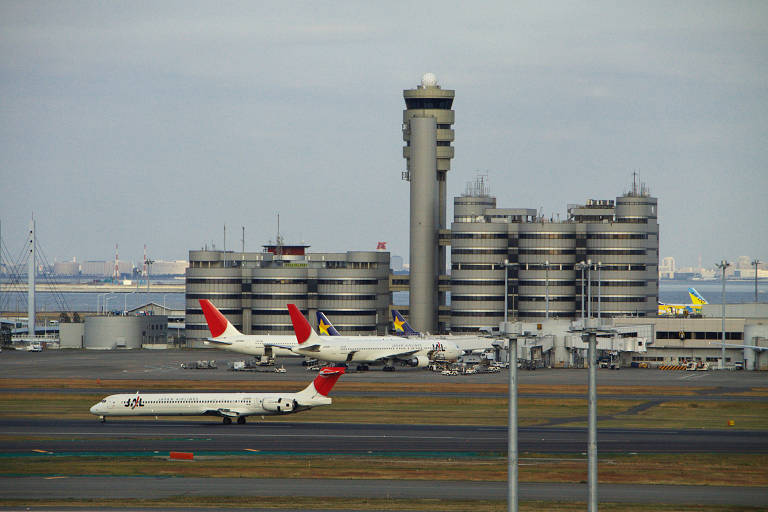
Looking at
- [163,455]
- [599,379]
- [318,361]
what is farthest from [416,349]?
[163,455]

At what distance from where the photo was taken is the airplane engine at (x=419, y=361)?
155587 mm

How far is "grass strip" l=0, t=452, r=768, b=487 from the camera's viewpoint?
67.7 m

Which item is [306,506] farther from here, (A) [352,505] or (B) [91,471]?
(B) [91,471]

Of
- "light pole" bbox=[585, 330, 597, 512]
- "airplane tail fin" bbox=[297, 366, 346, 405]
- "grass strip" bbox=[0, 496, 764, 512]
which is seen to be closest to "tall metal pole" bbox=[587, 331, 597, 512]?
"light pole" bbox=[585, 330, 597, 512]

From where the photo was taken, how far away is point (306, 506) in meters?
58.8

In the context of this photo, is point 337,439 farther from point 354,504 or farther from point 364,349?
point 364,349

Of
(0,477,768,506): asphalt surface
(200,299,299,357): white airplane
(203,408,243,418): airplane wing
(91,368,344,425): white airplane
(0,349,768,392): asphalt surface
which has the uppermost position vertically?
(200,299,299,357): white airplane

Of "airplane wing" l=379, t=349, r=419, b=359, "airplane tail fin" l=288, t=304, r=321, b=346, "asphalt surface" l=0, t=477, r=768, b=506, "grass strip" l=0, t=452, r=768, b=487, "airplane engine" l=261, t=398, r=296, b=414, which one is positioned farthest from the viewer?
"airplane wing" l=379, t=349, r=419, b=359

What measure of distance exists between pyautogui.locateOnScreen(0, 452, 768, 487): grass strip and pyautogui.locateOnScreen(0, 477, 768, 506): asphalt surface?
175cm

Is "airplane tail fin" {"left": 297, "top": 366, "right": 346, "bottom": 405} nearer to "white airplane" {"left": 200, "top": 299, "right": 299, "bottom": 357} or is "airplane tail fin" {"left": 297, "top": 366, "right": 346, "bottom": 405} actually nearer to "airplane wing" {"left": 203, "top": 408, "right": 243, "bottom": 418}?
"airplane wing" {"left": 203, "top": 408, "right": 243, "bottom": 418}

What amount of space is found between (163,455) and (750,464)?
139ft

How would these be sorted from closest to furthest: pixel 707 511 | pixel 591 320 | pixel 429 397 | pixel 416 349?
pixel 591 320 → pixel 707 511 → pixel 429 397 → pixel 416 349

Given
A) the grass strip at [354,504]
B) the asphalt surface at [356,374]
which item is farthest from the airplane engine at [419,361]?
the grass strip at [354,504]

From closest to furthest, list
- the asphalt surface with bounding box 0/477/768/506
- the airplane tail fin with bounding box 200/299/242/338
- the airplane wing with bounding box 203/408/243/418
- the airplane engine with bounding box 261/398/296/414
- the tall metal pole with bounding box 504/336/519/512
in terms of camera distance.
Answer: the tall metal pole with bounding box 504/336/519/512 → the asphalt surface with bounding box 0/477/768/506 → the airplane engine with bounding box 261/398/296/414 → the airplane wing with bounding box 203/408/243/418 → the airplane tail fin with bounding box 200/299/242/338
